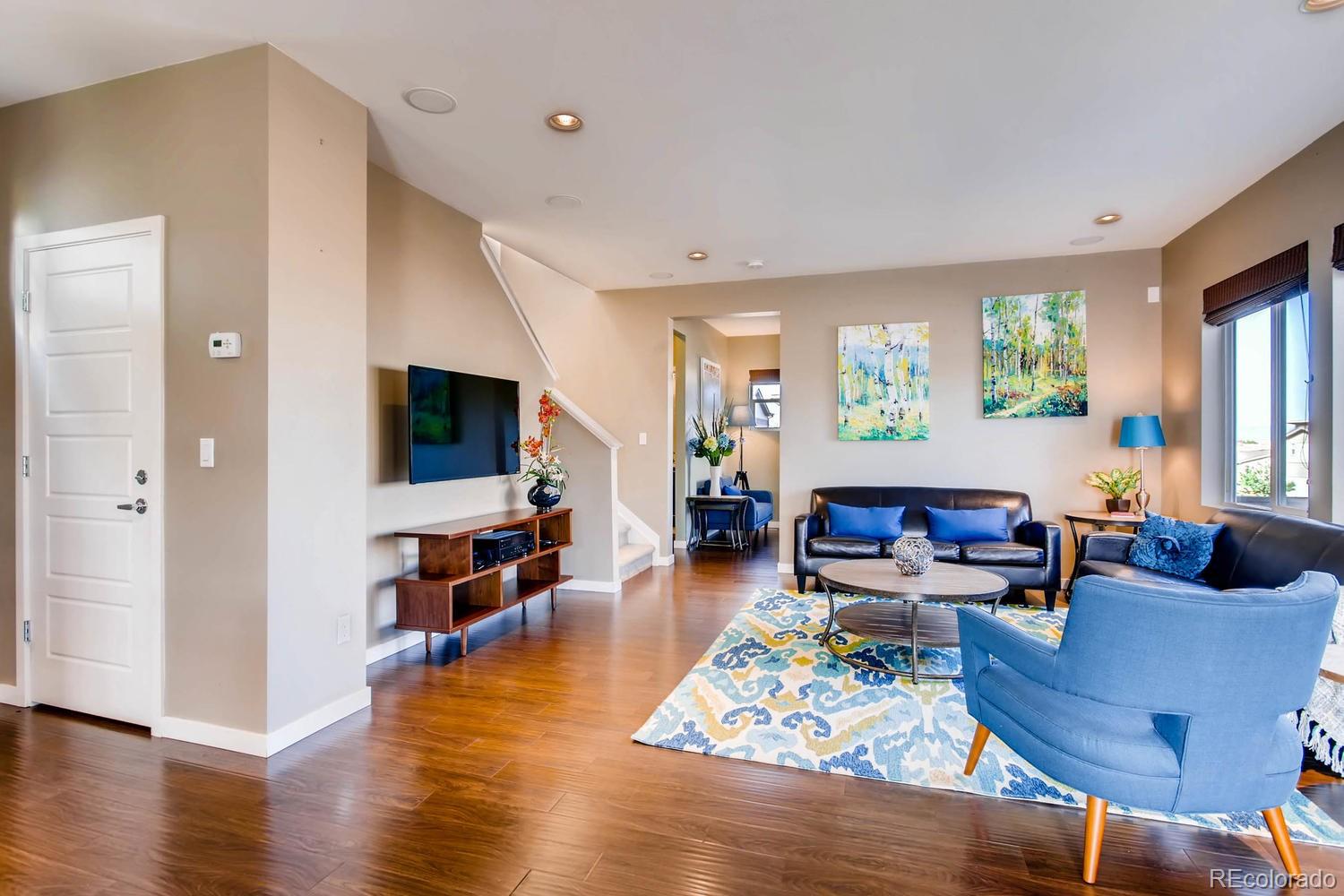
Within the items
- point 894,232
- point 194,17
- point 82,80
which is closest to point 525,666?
point 194,17

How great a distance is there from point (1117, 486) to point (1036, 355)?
1236 millimetres

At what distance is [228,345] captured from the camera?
2.48m

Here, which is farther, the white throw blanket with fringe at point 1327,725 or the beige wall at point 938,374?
the beige wall at point 938,374

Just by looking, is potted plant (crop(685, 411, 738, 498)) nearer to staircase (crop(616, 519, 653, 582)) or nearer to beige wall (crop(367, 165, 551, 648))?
staircase (crop(616, 519, 653, 582))

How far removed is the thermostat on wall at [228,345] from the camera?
97.3 inches

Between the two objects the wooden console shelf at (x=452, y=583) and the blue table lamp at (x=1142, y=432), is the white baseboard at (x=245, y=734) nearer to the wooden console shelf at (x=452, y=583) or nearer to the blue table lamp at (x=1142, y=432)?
the wooden console shelf at (x=452, y=583)

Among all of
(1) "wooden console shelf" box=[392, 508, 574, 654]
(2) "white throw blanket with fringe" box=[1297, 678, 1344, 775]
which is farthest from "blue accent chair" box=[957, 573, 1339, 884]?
(1) "wooden console shelf" box=[392, 508, 574, 654]

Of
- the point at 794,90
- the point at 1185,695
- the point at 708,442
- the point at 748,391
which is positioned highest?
the point at 794,90

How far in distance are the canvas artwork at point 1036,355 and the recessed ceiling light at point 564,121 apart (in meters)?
4.02

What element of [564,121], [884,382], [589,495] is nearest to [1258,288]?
[884,382]

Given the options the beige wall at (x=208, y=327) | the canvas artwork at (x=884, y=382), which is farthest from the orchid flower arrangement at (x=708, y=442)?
the beige wall at (x=208, y=327)

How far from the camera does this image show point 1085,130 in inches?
122

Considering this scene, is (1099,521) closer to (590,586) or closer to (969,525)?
(969,525)

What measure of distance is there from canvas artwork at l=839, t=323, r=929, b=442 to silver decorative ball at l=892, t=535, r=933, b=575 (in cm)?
243
